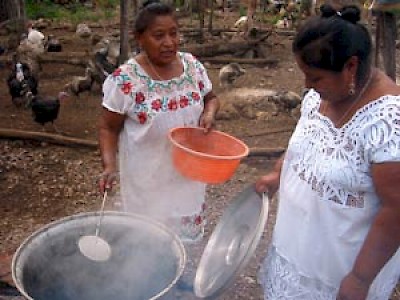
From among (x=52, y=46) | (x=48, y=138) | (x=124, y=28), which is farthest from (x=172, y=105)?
(x=52, y=46)

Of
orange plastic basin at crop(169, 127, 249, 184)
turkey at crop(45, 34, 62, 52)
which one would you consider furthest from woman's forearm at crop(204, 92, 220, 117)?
turkey at crop(45, 34, 62, 52)

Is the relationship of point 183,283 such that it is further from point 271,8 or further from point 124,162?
point 271,8

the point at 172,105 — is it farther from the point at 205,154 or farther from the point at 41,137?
the point at 41,137

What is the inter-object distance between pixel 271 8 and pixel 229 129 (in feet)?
22.5

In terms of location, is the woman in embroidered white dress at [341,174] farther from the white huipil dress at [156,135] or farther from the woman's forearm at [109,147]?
the woman's forearm at [109,147]

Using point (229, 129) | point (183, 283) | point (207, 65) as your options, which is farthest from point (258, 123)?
point (183, 283)

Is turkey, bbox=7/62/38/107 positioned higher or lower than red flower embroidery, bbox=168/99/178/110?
lower

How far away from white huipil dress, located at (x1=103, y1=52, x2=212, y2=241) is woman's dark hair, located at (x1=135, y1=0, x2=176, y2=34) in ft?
0.46

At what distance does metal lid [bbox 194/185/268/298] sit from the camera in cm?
163

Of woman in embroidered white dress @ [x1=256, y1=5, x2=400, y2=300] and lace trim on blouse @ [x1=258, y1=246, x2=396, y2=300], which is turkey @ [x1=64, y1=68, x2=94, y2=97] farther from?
woman in embroidered white dress @ [x1=256, y1=5, x2=400, y2=300]

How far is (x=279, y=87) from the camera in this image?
7.04 m

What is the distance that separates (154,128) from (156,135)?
0.03 m

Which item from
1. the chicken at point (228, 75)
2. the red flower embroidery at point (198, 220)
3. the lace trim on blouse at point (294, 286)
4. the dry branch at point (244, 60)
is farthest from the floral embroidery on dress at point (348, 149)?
the dry branch at point (244, 60)

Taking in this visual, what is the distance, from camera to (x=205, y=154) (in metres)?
1.96
